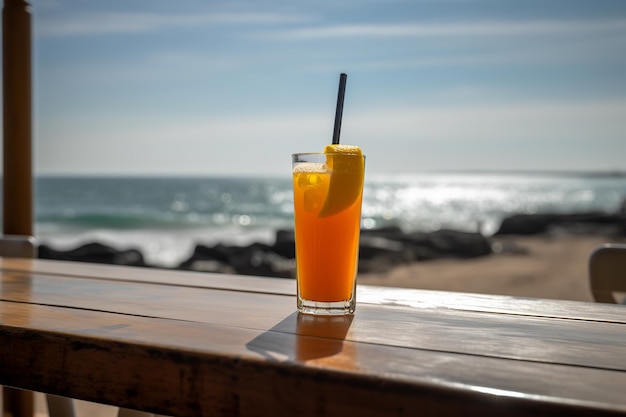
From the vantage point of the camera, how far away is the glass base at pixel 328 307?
0.66 meters

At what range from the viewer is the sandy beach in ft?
18.3

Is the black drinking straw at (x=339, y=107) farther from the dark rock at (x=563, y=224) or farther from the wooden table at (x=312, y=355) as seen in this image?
the dark rock at (x=563, y=224)

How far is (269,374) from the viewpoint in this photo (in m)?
0.45

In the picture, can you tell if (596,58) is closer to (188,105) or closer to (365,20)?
(365,20)

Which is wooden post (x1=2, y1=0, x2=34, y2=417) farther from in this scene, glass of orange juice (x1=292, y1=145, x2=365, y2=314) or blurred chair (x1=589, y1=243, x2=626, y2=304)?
blurred chair (x1=589, y1=243, x2=626, y2=304)

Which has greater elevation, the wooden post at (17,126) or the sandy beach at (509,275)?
the wooden post at (17,126)

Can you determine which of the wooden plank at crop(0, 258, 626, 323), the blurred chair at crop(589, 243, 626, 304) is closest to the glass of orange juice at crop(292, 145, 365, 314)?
the wooden plank at crop(0, 258, 626, 323)

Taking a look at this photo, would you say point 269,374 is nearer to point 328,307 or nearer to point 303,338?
point 303,338

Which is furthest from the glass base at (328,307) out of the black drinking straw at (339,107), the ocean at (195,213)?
the ocean at (195,213)

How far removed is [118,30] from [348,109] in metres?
18.2

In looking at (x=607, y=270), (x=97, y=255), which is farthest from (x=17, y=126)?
(x=97, y=255)

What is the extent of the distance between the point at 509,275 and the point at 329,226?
20.7 ft

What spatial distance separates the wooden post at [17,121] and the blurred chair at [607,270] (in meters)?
1.35

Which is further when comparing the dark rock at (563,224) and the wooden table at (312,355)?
the dark rock at (563,224)
